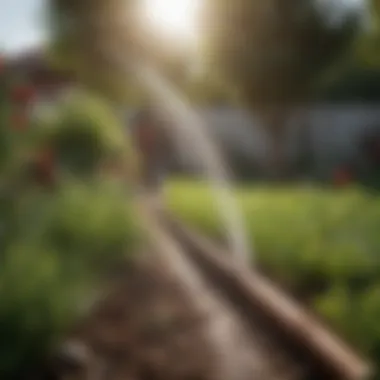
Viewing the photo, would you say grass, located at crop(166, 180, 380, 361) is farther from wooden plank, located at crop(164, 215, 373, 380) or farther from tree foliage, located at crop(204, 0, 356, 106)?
tree foliage, located at crop(204, 0, 356, 106)

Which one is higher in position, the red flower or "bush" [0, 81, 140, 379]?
the red flower

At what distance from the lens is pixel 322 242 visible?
1340mm

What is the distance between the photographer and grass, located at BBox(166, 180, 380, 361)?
4.38 ft

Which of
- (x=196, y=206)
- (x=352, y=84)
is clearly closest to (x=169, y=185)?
(x=196, y=206)

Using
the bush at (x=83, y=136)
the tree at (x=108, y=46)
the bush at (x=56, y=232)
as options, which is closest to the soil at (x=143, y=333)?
the bush at (x=56, y=232)

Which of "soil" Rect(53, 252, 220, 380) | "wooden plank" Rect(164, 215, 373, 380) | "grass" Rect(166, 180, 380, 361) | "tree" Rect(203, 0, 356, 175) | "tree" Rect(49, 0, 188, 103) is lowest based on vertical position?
"soil" Rect(53, 252, 220, 380)

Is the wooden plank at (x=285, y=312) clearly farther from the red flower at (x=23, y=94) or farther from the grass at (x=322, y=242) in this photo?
the red flower at (x=23, y=94)

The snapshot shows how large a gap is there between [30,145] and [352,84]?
1.58 feet

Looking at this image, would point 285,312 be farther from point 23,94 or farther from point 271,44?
point 23,94

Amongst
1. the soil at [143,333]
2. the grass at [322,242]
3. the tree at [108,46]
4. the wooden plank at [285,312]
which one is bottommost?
the soil at [143,333]

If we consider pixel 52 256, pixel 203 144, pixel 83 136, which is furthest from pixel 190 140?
pixel 52 256

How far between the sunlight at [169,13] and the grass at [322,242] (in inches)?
9.4

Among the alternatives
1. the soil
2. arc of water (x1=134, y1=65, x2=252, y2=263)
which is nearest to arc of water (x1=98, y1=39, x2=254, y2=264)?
arc of water (x1=134, y1=65, x2=252, y2=263)

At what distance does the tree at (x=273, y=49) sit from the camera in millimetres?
1328
